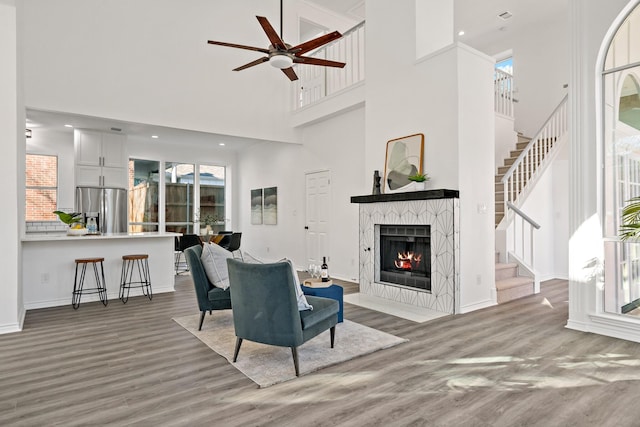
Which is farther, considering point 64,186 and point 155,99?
point 64,186

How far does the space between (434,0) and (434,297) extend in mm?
4237

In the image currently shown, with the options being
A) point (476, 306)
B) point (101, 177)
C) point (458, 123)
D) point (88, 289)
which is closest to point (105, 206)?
point (101, 177)

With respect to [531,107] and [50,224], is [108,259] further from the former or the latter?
[531,107]

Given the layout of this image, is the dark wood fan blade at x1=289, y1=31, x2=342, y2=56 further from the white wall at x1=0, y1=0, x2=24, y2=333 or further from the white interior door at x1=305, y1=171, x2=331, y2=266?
the white interior door at x1=305, y1=171, x2=331, y2=266

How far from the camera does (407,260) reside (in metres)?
5.46

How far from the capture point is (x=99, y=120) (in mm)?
6793

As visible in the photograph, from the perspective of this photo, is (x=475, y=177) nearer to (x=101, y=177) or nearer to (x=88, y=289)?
(x=88, y=289)

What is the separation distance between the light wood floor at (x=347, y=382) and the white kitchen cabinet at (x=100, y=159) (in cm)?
434

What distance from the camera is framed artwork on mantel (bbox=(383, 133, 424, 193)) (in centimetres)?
528

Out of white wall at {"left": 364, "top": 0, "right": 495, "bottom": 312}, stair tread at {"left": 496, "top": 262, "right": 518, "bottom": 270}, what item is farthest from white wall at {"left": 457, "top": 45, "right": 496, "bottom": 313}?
stair tread at {"left": 496, "top": 262, "right": 518, "bottom": 270}

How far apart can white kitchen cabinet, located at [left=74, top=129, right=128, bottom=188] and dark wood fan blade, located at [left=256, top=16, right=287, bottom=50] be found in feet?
17.5

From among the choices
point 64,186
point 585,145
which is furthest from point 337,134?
point 64,186

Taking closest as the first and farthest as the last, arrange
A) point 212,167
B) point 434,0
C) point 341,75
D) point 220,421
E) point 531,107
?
point 220,421
point 434,0
point 341,75
point 531,107
point 212,167

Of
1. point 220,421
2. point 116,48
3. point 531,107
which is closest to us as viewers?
point 220,421
